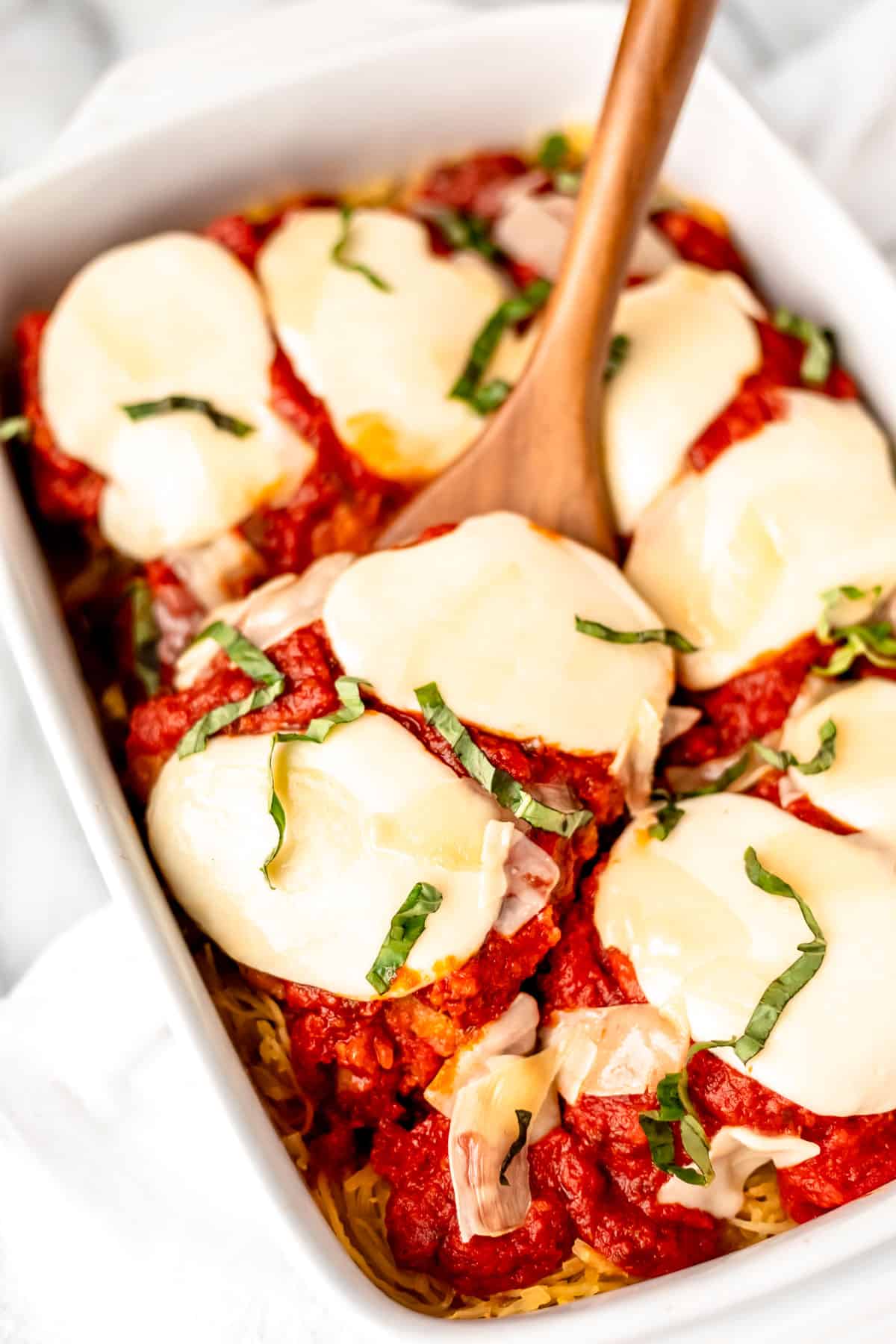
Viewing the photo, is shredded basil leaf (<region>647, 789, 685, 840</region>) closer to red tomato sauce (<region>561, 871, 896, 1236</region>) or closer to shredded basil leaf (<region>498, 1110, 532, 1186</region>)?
red tomato sauce (<region>561, 871, 896, 1236</region>)

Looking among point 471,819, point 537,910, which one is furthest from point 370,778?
point 537,910

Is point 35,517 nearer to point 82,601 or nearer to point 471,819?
point 82,601

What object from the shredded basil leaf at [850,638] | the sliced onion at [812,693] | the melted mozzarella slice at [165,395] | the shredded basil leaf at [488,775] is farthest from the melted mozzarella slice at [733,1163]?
the melted mozzarella slice at [165,395]

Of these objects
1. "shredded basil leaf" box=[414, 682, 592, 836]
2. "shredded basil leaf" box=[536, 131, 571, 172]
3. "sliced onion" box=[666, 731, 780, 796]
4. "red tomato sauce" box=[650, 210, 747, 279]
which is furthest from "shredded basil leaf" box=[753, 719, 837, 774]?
"shredded basil leaf" box=[536, 131, 571, 172]

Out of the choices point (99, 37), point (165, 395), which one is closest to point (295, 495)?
point (165, 395)

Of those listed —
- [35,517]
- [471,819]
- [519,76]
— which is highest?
[519,76]

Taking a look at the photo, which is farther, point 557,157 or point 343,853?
point 557,157

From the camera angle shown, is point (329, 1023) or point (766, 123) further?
point (766, 123)

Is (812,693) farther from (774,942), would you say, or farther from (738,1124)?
(738,1124)

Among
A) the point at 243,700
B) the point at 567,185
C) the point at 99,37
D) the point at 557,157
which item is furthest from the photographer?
the point at 99,37
